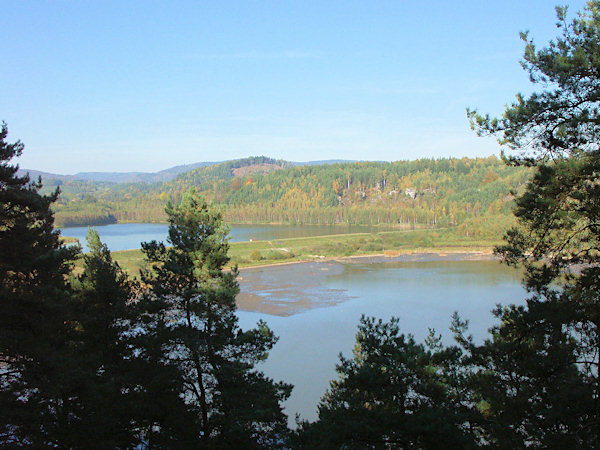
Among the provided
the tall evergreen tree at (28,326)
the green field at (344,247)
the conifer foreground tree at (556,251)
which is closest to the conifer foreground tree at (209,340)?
the tall evergreen tree at (28,326)

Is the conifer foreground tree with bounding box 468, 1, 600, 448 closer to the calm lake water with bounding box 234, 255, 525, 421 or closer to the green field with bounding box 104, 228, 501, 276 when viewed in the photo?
the calm lake water with bounding box 234, 255, 525, 421

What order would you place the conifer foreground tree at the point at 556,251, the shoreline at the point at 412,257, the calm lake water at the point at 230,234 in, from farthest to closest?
the calm lake water at the point at 230,234 → the shoreline at the point at 412,257 → the conifer foreground tree at the point at 556,251

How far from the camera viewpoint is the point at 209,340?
21.8ft

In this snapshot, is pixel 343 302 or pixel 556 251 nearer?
pixel 556 251

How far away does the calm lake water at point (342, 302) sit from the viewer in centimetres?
1438

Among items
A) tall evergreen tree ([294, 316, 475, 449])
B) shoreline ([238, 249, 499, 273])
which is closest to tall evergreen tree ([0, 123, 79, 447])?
tall evergreen tree ([294, 316, 475, 449])

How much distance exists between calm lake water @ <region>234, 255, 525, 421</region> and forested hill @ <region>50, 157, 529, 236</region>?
34.9 meters

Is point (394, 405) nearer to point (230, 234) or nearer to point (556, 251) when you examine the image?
point (556, 251)

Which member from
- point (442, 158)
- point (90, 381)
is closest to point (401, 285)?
point (90, 381)

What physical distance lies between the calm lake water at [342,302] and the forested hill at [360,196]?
3486cm

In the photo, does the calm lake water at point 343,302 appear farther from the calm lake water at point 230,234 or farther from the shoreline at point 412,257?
the calm lake water at point 230,234

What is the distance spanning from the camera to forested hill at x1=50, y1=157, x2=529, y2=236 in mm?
77188

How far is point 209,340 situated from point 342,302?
17765 millimetres

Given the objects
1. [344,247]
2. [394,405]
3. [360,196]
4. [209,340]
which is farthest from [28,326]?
[360,196]
